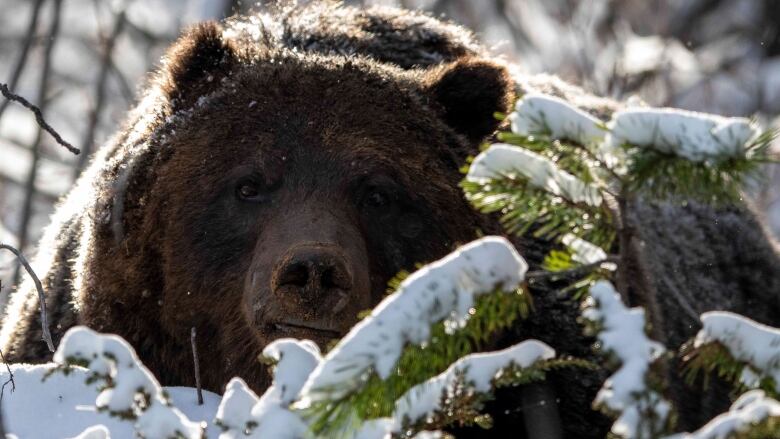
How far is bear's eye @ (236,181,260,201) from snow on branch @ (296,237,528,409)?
2.54m

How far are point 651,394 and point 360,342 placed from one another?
1.67 ft

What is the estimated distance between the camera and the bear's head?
5.07 meters

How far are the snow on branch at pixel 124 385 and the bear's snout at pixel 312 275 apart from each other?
1.19 meters

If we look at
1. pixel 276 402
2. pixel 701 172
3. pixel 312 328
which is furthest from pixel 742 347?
pixel 312 328

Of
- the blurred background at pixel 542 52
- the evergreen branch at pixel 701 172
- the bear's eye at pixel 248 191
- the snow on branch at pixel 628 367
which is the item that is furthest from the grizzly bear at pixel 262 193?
the blurred background at pixel 542 52

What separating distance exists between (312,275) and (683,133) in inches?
65.8

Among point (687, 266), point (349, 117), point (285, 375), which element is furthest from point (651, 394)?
point (687, 266)

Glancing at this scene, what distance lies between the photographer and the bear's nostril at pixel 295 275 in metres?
4.04

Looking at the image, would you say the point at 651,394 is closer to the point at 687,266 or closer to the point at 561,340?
Answer: the point at 561,340

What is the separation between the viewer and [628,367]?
238cm

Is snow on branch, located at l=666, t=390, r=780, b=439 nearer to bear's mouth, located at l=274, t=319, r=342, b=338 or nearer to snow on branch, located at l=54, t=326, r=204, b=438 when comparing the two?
snow on branch, located at l=54, t=326, r=204, b=438

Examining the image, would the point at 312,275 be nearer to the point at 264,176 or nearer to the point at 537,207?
the point at 264,176

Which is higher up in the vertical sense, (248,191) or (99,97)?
(99,97)

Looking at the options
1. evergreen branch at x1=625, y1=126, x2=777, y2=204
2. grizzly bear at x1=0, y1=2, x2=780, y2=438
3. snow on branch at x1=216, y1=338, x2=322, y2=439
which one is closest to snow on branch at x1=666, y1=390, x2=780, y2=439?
evergreen branch at x1=625, y1=126, x2=777, y2=204
